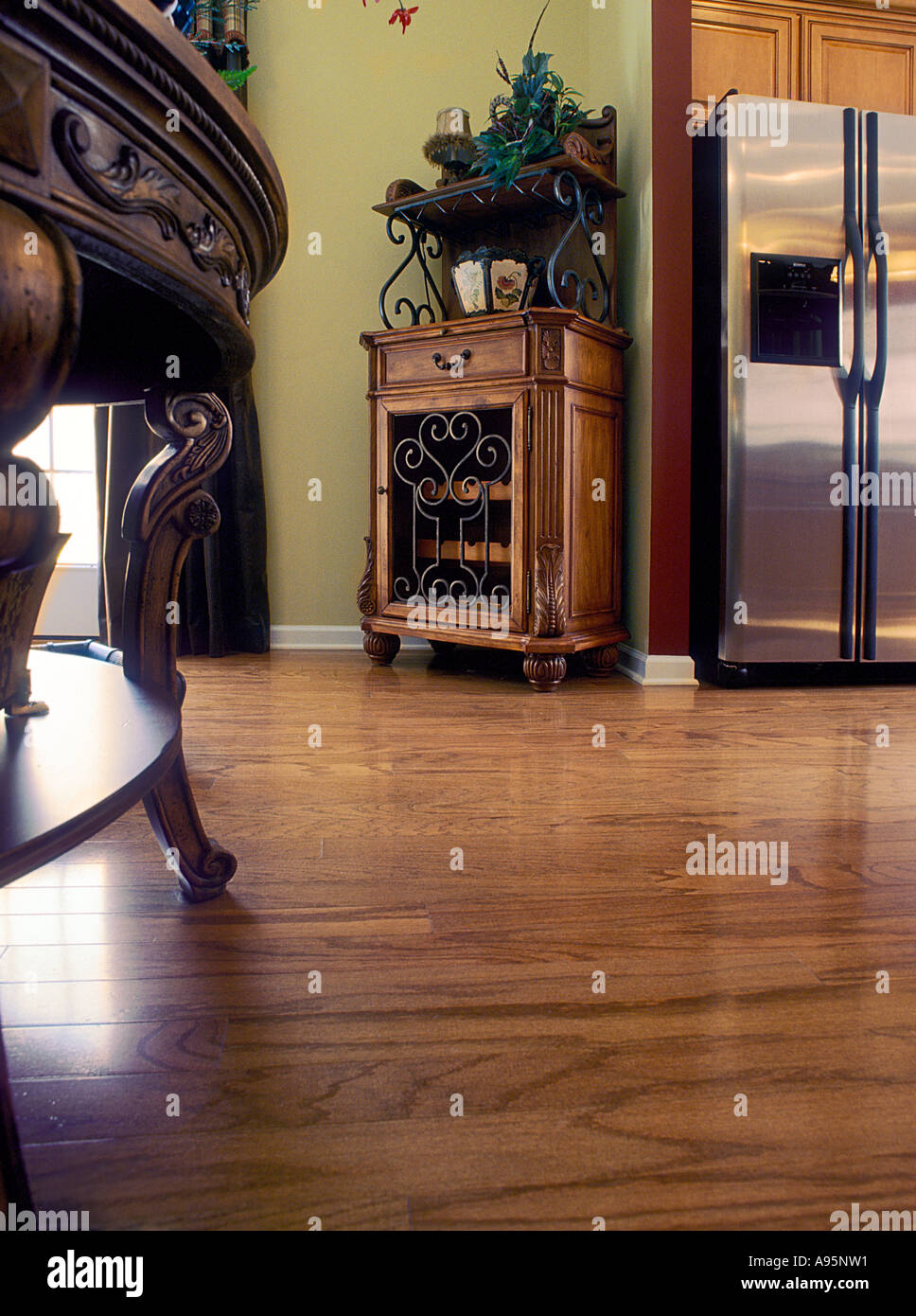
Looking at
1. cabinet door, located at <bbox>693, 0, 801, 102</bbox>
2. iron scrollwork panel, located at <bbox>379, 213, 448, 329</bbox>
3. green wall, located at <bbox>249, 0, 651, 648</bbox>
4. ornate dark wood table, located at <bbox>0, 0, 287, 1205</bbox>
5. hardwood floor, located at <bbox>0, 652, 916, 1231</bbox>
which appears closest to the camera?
ornate dark wood table, located at <bbox>0, 0, 287, 1205</bbox>

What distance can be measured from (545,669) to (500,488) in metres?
0.55

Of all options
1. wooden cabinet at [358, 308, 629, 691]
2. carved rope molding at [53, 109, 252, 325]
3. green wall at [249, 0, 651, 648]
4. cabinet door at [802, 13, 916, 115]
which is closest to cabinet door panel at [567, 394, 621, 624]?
wooden cabinet at [358, 308, 629, 691]

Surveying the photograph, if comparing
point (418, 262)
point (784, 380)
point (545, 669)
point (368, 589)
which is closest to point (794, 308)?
point (784, 380)

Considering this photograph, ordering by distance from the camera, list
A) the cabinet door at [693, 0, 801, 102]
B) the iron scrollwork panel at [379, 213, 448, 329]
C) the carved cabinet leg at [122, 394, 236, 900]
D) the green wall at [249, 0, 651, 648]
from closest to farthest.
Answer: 1. the carved cabinet leg at [122, 394, 236, 900]
2. the cabinet door at [693, 0, 801, 102]
3. the iron scrollwork panel at [379, 213, 448, 329]
4. the green wall at [249, 0, 651, 648]

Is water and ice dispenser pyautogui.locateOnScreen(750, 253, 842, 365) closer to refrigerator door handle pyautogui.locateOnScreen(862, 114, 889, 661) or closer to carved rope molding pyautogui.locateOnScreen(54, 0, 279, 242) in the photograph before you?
refrigerator door handle pyautogui.locateOnScreen(862, 114, 889, 661)

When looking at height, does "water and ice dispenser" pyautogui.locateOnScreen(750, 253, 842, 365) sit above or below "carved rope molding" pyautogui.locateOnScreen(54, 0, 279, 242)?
above

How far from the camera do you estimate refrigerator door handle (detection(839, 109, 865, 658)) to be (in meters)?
2.64

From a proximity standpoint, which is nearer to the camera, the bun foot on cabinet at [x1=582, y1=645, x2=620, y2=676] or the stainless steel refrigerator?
the stainless steel refrigerator

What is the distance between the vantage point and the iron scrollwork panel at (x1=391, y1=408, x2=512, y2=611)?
9.17 ft

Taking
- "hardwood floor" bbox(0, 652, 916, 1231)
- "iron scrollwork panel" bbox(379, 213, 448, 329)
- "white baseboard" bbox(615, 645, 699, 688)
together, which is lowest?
"hardwood floor" bbox(0, 652, 916, 1231)

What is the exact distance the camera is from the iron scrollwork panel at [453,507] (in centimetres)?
279

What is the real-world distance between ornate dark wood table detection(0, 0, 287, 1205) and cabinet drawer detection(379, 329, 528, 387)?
162 centimetres
